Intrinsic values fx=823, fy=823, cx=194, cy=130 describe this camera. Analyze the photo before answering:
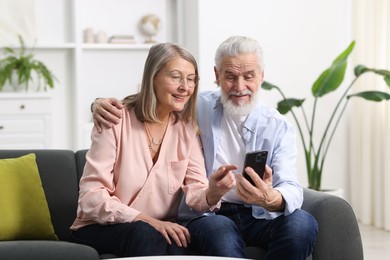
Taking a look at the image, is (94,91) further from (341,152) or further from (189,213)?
(189,213)

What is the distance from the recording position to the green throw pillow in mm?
3344

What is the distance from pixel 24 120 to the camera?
6258 millimetres

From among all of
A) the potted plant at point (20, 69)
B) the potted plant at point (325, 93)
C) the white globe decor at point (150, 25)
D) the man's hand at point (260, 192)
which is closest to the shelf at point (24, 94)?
the potted plant at point (20, 69)

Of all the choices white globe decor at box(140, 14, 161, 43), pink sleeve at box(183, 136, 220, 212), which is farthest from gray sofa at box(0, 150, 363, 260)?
white globe decor at box(140, 14, 161, 43)

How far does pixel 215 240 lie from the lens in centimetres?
295

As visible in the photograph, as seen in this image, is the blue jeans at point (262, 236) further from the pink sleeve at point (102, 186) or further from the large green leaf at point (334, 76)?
the large green leaf at point (334, 76)

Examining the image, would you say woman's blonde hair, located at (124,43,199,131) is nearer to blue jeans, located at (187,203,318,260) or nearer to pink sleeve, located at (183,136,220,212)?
pink sleeve, located at (183,136,220,212)

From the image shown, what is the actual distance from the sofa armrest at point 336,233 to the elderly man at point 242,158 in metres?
0.09

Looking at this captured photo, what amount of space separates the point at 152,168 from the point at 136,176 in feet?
0.23

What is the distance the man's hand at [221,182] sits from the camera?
295cm

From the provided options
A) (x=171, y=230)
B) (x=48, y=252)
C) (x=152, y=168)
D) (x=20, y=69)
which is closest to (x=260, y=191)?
(x=171, y=230)

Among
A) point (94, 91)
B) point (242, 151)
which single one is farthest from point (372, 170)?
point (242, 151)

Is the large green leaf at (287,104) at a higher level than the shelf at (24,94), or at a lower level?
lower

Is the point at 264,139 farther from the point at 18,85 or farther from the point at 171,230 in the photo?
the point at 18,85
